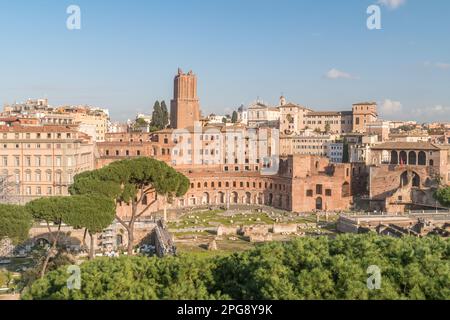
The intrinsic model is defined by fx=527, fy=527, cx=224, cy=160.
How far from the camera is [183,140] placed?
68.5 metres

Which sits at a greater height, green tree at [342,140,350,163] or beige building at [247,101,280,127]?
beige building at [247,101,280,127]

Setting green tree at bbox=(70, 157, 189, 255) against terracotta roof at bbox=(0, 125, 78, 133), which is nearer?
green tree at bbox=(70, 157, 189, 255)

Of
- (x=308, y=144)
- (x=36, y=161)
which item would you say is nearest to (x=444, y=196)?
(x=36, y=161)

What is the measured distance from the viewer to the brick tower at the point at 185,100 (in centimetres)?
7912

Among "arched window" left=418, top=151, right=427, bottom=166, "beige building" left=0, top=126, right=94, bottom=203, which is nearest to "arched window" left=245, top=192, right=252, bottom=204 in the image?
"arched window" left=418, top=151, right=427, bottom=166

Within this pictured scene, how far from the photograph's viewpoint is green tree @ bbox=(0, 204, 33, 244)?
27047 millimetres

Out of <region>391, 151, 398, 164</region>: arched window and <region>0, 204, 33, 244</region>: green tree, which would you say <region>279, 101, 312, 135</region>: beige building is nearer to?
<region>391, 151, 398, 164</region>: arched window

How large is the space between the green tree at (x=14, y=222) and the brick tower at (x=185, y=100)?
51.5 m

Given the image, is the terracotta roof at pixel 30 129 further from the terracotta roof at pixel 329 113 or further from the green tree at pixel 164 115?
the terracotta roof at pixel 329 113

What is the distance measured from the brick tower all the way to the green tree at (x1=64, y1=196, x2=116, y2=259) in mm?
48862

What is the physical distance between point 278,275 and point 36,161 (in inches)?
1482

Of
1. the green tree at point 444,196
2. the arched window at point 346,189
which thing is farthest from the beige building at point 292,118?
the green tree at point 444,196

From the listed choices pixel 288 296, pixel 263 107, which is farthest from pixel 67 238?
pixel 263 107

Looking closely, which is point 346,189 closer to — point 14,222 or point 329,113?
point 14,222
